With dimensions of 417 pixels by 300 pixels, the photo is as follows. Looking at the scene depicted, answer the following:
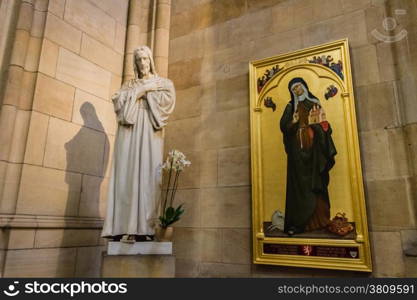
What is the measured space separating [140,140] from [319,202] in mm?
1747

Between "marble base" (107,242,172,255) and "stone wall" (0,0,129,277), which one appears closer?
"marble base" (107,242,172,255)

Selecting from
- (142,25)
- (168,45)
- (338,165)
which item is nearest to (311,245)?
(338,165)

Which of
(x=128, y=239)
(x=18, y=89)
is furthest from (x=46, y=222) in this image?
(x=18, y=89)

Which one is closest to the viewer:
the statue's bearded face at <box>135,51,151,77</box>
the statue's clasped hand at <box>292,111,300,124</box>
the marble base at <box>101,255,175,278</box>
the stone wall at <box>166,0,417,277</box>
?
the marble base at <box>101,255,175,278</box>

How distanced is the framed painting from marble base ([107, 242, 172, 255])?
996mm

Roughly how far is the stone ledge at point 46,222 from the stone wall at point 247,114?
1.00 meters

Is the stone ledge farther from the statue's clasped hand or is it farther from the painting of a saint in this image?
the statue's clasped hand

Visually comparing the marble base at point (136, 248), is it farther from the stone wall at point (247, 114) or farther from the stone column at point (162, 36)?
the stone column at point (162, 36)

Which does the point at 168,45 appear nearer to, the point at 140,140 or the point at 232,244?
the point at 140,140

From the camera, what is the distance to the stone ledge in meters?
2.91

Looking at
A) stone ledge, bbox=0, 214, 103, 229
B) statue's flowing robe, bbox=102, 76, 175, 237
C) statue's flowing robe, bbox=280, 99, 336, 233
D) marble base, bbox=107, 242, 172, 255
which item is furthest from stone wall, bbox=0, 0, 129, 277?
statue's flowing robe, bbox=280, 99, 336, 233

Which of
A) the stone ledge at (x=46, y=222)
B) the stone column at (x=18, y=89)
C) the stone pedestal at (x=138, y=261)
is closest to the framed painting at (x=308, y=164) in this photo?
the stone pedestal at (x=138, y=261)

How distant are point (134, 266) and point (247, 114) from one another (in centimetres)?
197

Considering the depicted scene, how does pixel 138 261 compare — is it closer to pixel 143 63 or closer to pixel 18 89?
pixel 143 63
